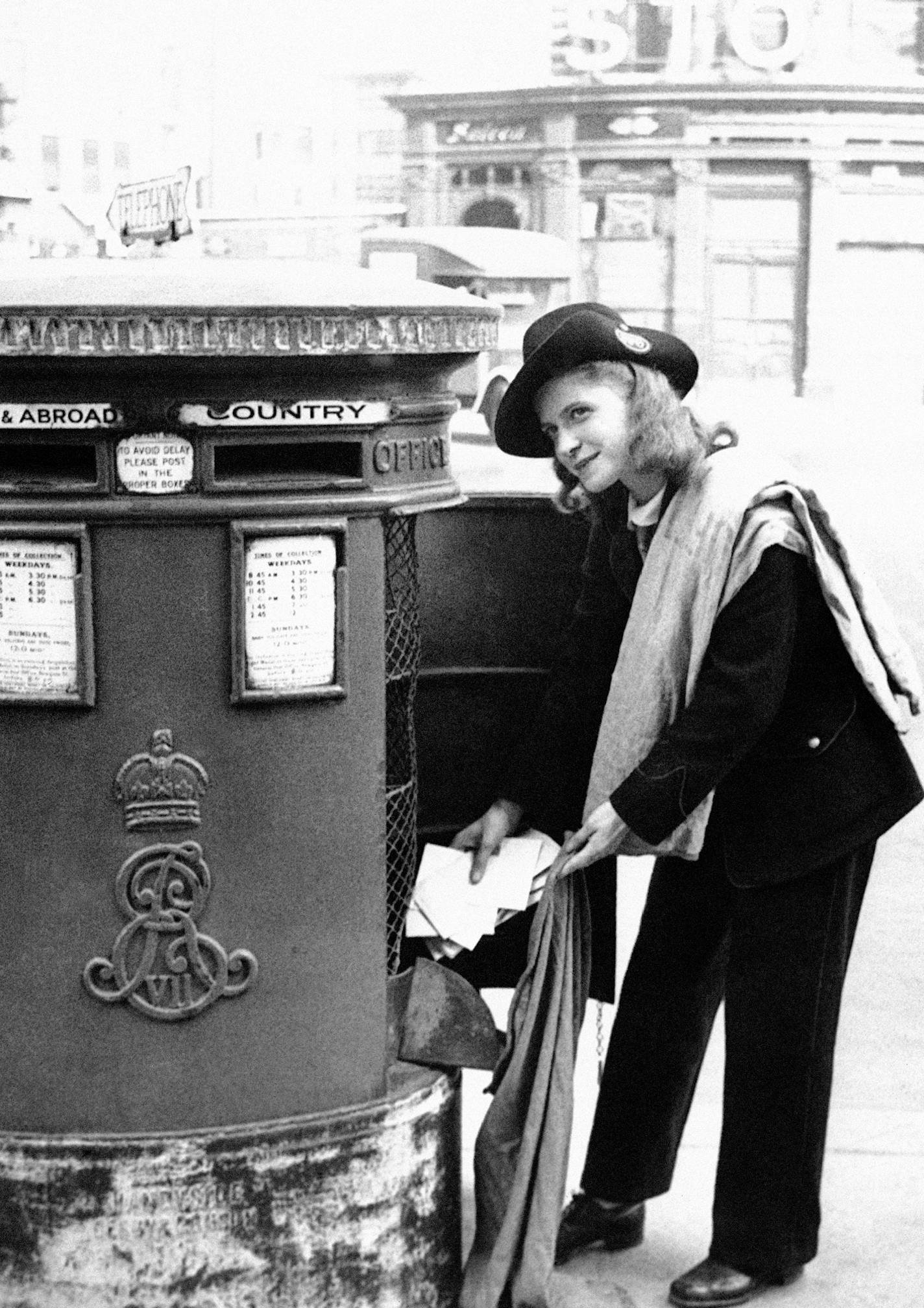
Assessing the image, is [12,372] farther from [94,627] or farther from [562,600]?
[562,600]

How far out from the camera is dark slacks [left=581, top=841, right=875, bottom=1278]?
2975mm

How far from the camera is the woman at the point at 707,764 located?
279 centimetres

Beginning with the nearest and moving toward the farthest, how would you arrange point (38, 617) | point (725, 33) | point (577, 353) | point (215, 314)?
point (215, 314) < point (38, 617) < point (577, 353) < point (725, 33)

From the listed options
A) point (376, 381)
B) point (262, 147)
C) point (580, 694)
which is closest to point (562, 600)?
point (580, 694)

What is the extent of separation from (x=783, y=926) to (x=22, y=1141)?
113cm

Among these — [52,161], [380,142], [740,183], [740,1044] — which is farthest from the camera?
[380,142]

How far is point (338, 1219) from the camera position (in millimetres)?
2711

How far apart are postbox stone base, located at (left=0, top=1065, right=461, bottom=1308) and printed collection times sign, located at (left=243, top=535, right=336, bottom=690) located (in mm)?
616

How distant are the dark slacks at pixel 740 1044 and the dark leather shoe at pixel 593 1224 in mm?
29

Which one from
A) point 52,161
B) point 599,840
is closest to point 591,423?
point 599,840

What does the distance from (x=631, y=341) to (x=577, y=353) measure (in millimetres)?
80

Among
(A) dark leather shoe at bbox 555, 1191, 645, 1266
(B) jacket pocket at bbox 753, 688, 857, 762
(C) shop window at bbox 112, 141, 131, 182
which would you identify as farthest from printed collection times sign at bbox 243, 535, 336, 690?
(C) shop window at bbox 112, 141, 131, 182

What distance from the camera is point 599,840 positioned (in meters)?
2.86

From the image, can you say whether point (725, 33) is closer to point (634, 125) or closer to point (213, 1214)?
point (634, 125)
